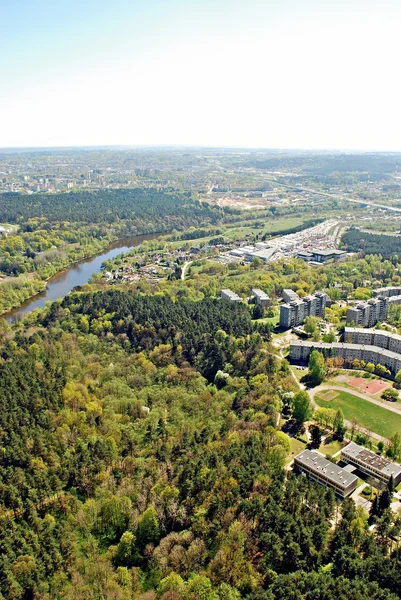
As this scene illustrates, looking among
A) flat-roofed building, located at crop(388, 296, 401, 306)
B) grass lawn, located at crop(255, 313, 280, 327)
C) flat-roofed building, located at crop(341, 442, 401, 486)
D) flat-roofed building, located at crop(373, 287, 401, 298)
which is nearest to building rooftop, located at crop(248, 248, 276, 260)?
flat-roofed building, located at crop(373, 287, 401, 298)

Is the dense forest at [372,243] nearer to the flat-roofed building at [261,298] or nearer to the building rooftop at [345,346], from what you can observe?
the flat-roofed building at [261,298]

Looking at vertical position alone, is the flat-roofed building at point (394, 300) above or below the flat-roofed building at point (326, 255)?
below

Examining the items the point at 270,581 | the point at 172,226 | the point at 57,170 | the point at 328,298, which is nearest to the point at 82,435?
the point at 270,581

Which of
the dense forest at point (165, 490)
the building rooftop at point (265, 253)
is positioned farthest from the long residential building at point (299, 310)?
the building rooftop at point (265, 253)

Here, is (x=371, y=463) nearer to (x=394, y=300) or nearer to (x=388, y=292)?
(x=394, y=300)

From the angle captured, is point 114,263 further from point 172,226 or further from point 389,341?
point 389,341
